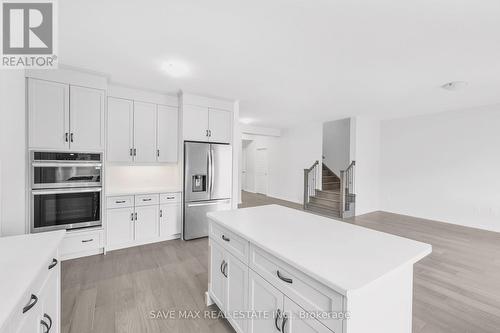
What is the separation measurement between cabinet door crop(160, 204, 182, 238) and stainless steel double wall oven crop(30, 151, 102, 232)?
900 millimetres

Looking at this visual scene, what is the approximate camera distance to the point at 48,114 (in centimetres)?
271

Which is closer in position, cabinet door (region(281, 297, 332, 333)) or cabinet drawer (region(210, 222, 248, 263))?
cabinet door (region(281, 297, 332, 333))

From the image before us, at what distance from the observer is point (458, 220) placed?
189 inches

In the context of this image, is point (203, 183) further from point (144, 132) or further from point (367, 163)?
point (367, 163)

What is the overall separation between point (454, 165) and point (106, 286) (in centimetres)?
689

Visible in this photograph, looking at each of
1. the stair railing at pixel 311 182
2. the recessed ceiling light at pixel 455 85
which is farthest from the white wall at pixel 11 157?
the stair railing at pixel 311 182

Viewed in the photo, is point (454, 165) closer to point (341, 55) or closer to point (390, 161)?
point (390, 161)

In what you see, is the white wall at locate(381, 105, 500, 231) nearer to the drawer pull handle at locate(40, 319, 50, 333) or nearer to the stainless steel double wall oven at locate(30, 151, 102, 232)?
the stainless steel double wall oven at locate(30, 151, 102, 232)

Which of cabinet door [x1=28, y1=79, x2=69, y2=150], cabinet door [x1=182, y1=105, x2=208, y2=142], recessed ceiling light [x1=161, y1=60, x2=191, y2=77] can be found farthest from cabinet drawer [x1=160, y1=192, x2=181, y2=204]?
recessed ceiling light [x1=161, y1=60, x2=191, y2=77]

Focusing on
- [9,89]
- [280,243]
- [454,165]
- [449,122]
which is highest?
[449,122]

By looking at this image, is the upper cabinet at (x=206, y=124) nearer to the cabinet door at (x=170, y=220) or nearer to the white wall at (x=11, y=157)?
the cabinet door at (x=170, y=220)

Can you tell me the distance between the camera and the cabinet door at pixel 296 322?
0.99 meters

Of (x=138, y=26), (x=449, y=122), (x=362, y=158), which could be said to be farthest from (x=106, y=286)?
(x=449, y=122)

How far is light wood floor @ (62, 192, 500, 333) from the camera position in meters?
1.83
